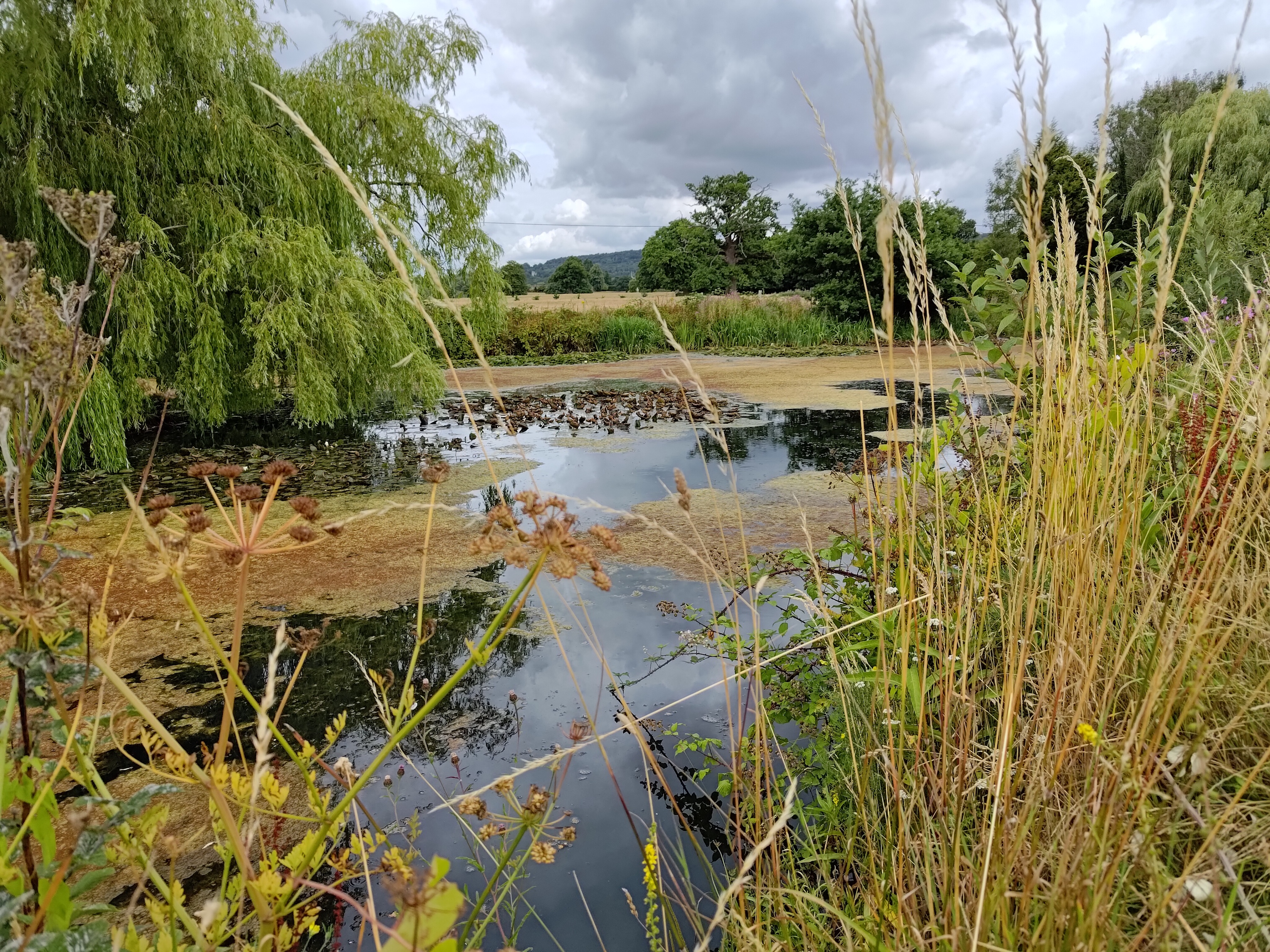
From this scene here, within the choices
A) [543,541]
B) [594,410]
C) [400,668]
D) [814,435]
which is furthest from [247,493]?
[594,410]

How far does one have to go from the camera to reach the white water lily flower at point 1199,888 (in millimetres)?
702

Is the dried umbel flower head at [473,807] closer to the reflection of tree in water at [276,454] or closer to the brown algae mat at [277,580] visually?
the brown algae mat at [277,580]

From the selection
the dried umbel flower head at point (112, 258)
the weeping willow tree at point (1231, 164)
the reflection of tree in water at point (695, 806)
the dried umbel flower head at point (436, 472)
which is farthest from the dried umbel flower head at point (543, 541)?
the weeping willow tree at point (1231, 164)

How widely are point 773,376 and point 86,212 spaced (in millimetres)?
11014

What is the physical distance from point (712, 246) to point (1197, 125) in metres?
27.1

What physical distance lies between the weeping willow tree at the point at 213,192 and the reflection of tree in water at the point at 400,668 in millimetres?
2953

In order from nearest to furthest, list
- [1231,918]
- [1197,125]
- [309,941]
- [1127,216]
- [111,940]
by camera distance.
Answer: [111,940] → [1231,918] → [309,941] → [1197,125] → [1127,216]

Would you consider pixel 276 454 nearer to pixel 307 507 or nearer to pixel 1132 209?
pixel 307 507

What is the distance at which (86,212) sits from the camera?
2.72ft

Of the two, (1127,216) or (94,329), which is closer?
(94,329)

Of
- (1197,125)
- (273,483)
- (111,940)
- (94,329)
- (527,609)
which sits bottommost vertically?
(527,609)

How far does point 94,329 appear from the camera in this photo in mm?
6105

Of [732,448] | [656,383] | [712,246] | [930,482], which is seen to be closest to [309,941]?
[930,482]

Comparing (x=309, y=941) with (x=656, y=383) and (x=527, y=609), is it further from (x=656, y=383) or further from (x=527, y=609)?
(x=656, y=383)
